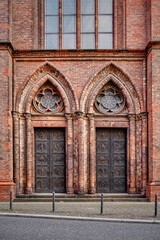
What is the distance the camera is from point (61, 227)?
24.2 feet

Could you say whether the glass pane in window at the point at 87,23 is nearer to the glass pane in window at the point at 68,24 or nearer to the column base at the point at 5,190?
the glass pane in window at the point at 68,24

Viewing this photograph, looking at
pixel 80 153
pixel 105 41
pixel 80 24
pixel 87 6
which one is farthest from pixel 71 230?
pixel 87 6

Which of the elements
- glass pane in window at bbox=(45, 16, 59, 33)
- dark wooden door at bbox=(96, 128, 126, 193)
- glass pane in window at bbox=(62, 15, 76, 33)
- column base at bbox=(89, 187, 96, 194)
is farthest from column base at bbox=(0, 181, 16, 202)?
glass pane in window at bbox=(62, 15, 76, 33)

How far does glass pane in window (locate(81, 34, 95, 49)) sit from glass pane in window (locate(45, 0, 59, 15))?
1.94 metres

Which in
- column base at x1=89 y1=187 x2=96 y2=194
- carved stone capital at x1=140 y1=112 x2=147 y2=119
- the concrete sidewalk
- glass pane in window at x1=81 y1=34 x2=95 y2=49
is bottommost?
the concrete sidewalk

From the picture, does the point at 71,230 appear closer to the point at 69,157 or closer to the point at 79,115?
the point at 69,157

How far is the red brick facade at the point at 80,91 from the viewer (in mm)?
12242

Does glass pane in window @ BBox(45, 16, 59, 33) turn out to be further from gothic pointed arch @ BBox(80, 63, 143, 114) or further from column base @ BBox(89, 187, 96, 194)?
column base @ BBox(89, 187, 96, 194)

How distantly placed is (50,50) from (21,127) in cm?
410

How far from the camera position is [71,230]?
23.2 feet

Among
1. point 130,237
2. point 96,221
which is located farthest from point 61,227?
point 130,237

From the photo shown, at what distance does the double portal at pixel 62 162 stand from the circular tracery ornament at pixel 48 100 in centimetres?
108

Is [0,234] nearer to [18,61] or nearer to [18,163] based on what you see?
[18,163]

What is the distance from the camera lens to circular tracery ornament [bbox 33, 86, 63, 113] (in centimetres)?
1278
